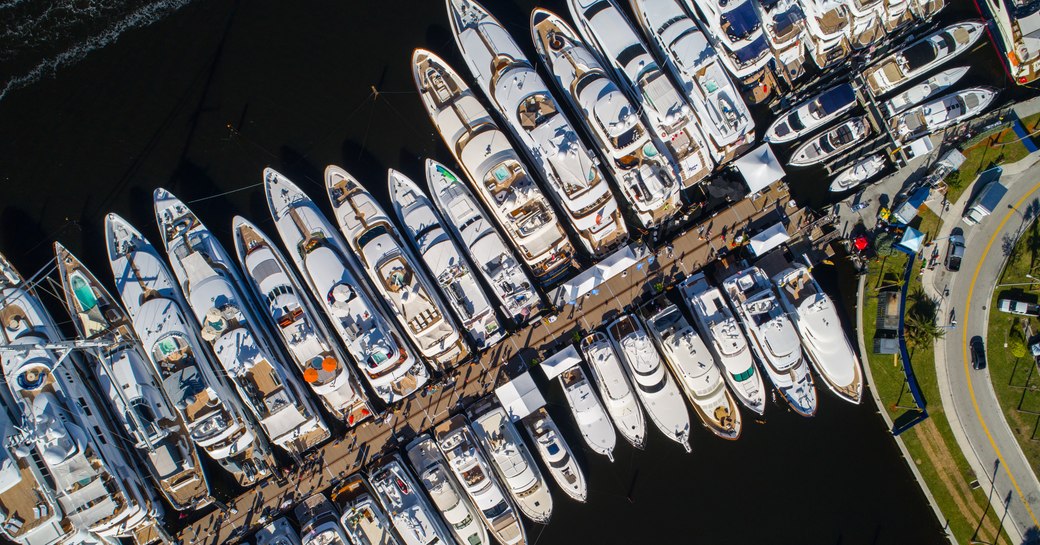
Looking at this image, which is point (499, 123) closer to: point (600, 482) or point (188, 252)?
point (188, 252)

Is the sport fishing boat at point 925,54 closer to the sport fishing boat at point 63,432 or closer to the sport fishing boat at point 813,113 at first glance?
the sport fishing boat at point 813,113

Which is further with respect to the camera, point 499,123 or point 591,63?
point 499,123

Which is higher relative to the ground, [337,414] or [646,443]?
[337,414]

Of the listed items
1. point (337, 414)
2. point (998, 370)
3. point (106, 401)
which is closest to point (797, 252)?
point (998, 370)

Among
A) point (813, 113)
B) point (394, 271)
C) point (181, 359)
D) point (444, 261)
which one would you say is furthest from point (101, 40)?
point (813, 113)

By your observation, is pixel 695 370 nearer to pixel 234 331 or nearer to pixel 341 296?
pixel 341 296

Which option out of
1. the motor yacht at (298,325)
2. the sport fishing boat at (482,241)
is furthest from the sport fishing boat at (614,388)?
the motor yacht at (298,325)

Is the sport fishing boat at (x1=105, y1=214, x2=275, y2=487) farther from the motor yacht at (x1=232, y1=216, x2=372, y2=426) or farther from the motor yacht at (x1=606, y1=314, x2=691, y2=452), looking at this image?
the motor yacht at (x1=606, y1=314, x2=691, y2=452)
